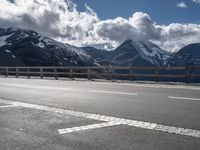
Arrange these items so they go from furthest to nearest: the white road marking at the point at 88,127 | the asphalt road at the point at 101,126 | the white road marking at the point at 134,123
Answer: the white road marking at the point at 88,127, the white road marking at the point at 134,123, the asphalt road at the point at 101,126

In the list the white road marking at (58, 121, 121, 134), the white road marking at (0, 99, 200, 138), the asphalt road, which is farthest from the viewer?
the white road marking at (58, 121, 121, 134)

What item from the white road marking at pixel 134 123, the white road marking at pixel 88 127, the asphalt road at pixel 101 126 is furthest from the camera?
the white road marking at pixel 88 127

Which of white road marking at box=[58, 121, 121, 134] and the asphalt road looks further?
white road marking at box=[58, 121, 121, 134]

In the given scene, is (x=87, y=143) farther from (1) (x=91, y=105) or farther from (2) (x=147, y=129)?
(1) (x=91, y=105)

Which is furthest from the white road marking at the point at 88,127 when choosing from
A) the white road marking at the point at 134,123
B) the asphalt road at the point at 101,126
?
the white road marking at the point at 134,123

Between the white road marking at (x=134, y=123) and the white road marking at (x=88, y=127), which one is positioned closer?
the white road marking at (x=134, y=123)

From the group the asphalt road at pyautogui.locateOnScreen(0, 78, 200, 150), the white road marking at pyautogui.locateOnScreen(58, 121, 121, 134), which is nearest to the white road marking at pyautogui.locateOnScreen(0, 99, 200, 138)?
the asphalt road at pyautogui.locateOnScreen(0, 78, 200, 150)

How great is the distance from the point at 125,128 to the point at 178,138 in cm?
137

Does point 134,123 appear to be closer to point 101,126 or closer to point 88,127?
point 101,126

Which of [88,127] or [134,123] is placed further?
[134,123]

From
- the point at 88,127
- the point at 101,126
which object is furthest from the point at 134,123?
the point at 88,127

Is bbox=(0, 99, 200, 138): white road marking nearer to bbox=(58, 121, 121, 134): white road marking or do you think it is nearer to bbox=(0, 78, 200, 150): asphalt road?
bbox=(0, 78, 200, 150): asphalt road

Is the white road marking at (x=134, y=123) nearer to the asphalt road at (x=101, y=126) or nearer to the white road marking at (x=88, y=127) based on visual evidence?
the asphalt road at (x=101, y=126)

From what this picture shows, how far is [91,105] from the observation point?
438 inches
